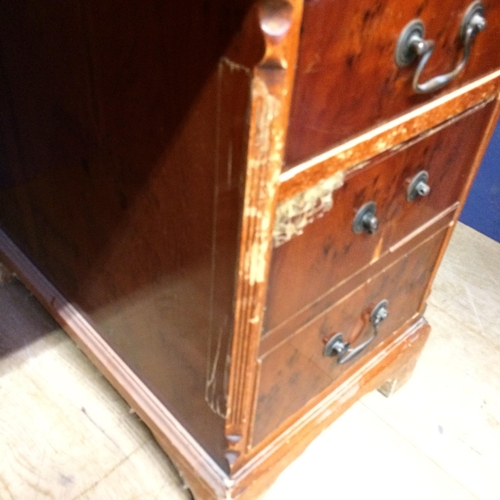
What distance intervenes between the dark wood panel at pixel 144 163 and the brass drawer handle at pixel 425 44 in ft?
0.62

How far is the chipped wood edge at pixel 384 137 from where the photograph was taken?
1.72 ft

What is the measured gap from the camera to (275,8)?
0.39 meters

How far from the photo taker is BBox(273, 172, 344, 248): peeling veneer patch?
544 millimetres

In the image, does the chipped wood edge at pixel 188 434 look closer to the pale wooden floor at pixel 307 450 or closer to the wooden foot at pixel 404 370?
the wooden foot at pixel 404 370

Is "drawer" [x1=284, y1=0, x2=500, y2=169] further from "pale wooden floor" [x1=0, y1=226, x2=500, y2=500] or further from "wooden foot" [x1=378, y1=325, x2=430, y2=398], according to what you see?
"pale wooden floor" [x1=0, y1=226, x2=500, y2=500]

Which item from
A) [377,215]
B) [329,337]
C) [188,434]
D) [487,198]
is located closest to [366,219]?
[377,215]

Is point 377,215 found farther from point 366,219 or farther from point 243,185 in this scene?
point 243,185

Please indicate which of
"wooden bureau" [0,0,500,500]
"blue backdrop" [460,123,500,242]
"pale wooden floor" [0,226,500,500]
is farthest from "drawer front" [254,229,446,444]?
"blue backdrop" [460,123,500,242]

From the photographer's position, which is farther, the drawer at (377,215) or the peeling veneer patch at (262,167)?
the drawer at (377,215)

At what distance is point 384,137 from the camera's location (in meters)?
0.59

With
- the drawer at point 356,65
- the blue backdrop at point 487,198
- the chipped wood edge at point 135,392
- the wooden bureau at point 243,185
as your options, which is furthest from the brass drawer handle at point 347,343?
the blue backdrop at point 487,198

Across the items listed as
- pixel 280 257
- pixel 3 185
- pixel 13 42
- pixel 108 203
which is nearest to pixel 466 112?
pixel 280 257

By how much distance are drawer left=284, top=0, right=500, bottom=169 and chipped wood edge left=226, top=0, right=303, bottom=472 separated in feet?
0.08

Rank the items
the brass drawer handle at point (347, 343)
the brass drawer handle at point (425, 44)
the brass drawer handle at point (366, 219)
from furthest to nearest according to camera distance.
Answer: the brass drawer handle at point (347, 343), the brass drawer handle at point (366, 219), the brass drawer handle at point (425, 44)
